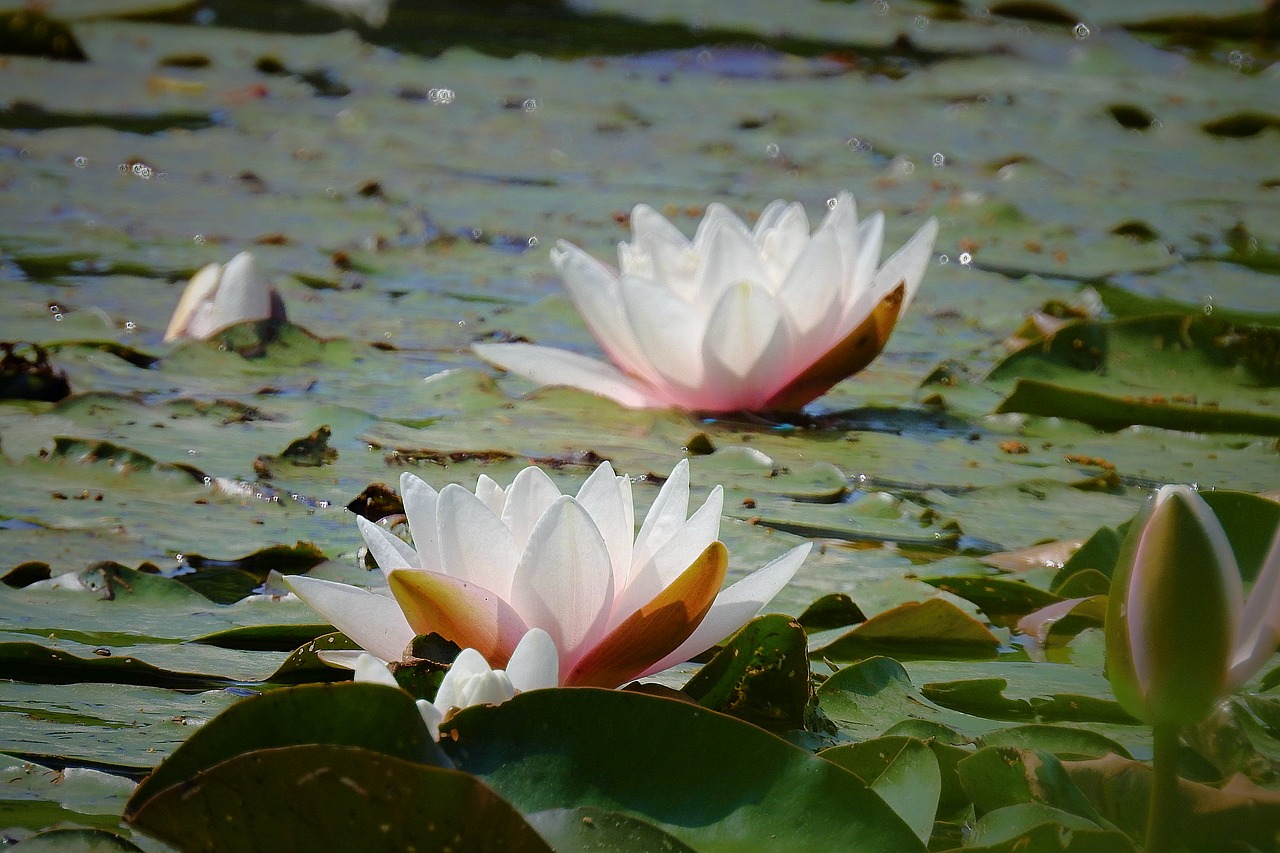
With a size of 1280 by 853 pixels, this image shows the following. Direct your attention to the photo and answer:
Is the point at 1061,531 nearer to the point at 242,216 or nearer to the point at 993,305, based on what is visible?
the point at 993,305

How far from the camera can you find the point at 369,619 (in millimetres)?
1069

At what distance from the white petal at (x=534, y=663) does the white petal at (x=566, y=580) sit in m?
0.06

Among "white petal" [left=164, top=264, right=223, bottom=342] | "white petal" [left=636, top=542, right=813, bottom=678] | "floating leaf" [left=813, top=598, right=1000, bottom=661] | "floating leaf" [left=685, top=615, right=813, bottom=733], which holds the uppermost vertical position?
"white petal" [left=636, top=542, right=813, bottom=678]

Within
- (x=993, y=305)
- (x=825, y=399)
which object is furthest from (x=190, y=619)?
(x=993, y=305)

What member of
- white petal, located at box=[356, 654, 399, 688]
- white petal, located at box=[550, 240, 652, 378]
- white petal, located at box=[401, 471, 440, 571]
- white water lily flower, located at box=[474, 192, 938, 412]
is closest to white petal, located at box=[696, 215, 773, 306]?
white water lily flower, located at box=[474, 192, 938, 412]

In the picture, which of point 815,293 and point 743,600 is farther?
point 815,293

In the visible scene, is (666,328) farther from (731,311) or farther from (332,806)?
(332,806)

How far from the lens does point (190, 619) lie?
1320mm

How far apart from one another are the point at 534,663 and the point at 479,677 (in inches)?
2.7

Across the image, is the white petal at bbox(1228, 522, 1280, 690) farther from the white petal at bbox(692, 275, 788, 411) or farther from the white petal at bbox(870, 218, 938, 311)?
the white petal at bbox(870, 218, 938, 311)

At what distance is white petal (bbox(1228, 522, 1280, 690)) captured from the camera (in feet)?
2.65

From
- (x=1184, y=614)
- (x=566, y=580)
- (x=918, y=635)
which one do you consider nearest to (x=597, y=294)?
(x=918, y=635)

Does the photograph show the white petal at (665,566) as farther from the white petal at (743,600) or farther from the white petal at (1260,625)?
the white petal at (1260,625)

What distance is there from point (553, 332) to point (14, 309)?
41.1 inches
